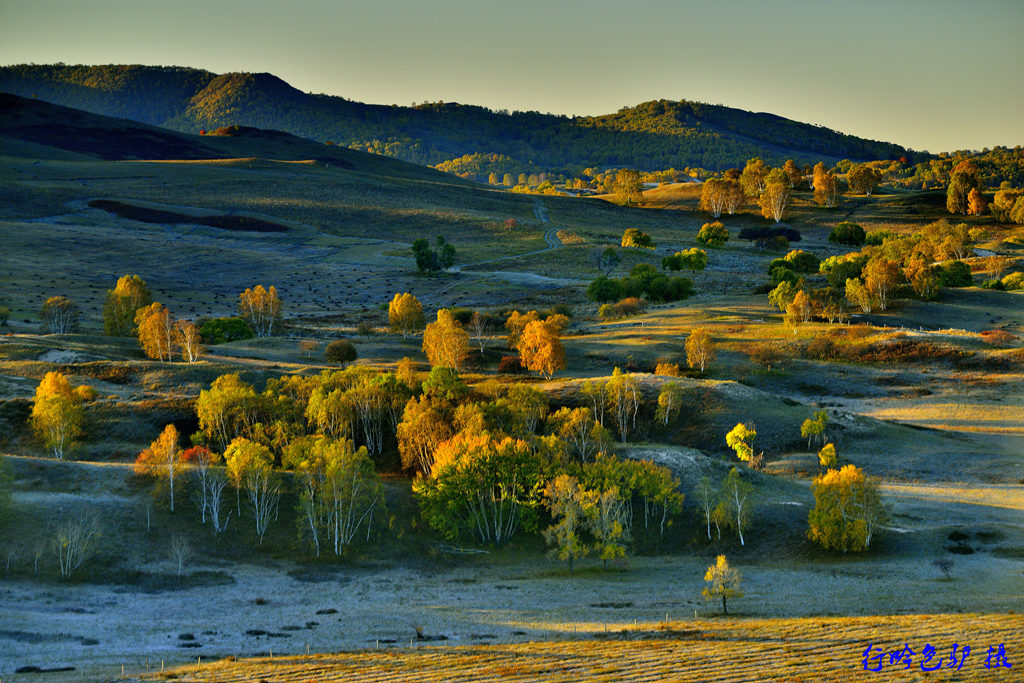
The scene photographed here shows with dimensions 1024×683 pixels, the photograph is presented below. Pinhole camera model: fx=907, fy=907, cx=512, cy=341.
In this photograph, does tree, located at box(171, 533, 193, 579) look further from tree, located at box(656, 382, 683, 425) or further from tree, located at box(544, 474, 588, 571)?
tree, located at box(656, 382, 683, 425)

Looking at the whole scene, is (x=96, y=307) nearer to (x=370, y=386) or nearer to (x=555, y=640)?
(x=370, y=386)

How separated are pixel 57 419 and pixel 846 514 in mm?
64459

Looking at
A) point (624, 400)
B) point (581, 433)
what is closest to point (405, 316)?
point (624, 400)

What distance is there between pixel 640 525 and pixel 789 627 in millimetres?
23943

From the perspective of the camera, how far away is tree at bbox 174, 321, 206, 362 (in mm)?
109688

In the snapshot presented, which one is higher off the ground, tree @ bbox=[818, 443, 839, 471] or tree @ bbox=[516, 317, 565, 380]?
tree @ bbox=[516, 317, 565, 380]

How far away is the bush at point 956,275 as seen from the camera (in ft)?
491

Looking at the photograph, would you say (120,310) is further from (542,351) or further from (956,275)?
(956,275)

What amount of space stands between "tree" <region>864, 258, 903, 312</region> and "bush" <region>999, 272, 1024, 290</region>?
28254 millimetres

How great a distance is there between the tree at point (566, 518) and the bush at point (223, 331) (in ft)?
248

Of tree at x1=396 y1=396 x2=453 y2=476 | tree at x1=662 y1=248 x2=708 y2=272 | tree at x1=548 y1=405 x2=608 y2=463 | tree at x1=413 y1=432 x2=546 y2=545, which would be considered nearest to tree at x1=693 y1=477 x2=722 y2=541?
tree at x1=548 y1=405 x2=608 y2=463

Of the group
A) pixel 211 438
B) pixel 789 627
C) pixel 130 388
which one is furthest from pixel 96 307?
pixel 789 627

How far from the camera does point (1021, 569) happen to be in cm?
5072

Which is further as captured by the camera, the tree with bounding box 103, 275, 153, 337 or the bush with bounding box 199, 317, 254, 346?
the tree with bounding box 103, 275, 153, 337
